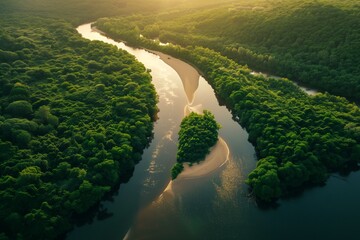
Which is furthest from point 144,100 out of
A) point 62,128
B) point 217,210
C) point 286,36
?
point 286,36

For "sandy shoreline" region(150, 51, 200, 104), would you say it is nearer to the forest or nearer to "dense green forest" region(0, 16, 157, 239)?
the forest

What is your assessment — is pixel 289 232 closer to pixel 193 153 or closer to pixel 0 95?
pixel 193 153

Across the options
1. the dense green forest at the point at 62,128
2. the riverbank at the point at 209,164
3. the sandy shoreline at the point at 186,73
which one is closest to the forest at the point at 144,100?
the dense green forest at the point at 62,128

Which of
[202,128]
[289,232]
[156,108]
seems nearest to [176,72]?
[156,108]

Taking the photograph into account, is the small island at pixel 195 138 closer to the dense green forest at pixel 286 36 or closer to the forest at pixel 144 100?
the forest at pixel 144 100

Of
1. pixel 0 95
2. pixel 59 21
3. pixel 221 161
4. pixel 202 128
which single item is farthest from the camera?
pixel 59 21
